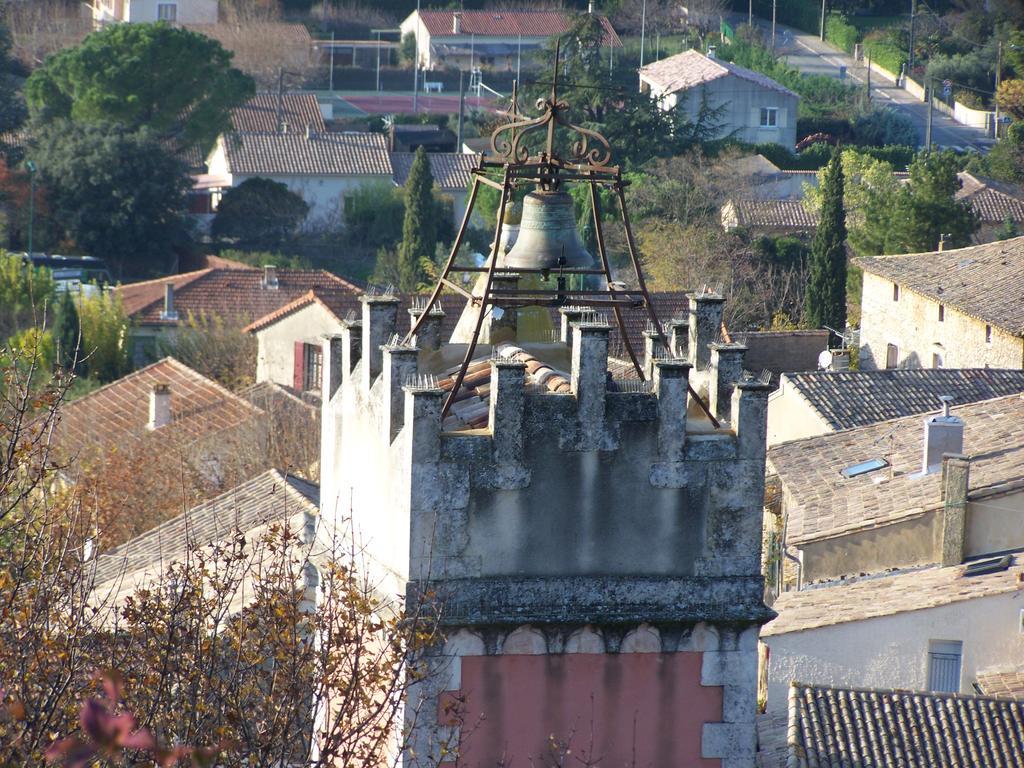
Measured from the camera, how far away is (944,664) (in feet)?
75.5

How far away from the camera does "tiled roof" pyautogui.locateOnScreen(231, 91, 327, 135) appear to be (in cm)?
7989

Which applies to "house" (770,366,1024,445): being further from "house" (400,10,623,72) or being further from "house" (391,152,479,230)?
"house" (400,10,623,72)

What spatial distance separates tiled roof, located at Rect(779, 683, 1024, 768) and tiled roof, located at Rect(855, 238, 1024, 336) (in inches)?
942

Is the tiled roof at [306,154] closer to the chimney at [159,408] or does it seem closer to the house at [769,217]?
the house at [769,217]

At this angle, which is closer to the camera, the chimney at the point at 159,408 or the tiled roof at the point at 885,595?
the tiled roof at the point at 885,595

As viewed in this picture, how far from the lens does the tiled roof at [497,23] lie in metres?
94.4

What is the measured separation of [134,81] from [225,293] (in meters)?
21.3

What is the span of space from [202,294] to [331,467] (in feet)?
133

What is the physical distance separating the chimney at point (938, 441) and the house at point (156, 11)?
72.2 m

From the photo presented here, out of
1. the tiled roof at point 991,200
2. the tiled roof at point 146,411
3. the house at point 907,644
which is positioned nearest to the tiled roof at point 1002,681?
the house at point 907,644

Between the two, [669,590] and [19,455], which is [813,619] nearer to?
[669,590]

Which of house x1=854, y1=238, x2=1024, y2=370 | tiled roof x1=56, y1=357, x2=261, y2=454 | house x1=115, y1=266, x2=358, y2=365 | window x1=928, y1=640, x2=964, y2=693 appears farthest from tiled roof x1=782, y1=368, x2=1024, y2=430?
house x1=115, y1=266, x2=358, y2=365

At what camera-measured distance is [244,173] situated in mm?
70875

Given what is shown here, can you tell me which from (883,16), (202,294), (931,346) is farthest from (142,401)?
(883,16)
